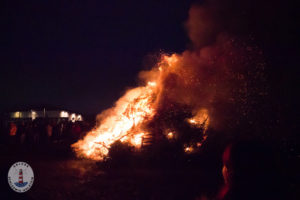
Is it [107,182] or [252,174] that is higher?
[252,174]

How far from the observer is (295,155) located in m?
10.0

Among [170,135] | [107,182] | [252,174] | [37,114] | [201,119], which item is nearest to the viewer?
[252,174]

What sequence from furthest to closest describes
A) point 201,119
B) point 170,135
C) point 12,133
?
1. point 12,133
2. point 201,119
3. point 170,135

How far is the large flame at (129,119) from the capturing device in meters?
11.3

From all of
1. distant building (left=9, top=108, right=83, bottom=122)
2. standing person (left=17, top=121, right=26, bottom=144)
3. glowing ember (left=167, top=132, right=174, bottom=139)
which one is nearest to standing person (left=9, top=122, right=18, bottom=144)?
standing person (left=17, top=121, right=26, bottom=144)

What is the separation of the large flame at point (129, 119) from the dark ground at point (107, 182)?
1173 millimetres

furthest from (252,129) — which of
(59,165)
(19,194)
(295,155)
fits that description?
(19,194)

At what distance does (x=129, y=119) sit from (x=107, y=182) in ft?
16.7

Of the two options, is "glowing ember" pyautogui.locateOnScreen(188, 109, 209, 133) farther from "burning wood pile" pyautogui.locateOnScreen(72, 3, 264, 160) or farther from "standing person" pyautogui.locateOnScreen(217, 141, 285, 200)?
"standing person" pyautogui.locateOnScreen(217, 141, 285, 200)

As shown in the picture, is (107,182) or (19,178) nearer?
(19,178)

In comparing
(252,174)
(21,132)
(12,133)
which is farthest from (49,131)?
→ (252,174)

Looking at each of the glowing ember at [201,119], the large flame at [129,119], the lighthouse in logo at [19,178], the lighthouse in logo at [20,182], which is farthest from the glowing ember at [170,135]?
the lighthouse in logo at [20,182]

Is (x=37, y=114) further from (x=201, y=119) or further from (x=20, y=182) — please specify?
(x=20, y=182)

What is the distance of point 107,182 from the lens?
765 cm
